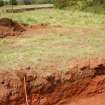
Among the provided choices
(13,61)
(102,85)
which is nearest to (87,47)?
(102,85)

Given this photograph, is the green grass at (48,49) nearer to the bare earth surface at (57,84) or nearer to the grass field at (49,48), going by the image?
the grass field at (49,48)

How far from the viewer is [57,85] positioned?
8.38m

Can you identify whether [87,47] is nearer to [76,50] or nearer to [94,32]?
[76,50]

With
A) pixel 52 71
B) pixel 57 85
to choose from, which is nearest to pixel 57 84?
pixel 57 85

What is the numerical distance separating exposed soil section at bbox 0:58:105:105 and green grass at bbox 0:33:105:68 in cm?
63

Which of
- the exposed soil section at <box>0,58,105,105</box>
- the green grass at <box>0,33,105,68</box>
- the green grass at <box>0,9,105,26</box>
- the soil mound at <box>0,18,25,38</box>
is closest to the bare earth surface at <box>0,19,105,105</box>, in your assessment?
the exposed soil section at <box>0,58,105,105</box>

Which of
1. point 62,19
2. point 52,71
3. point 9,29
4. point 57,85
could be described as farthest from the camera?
point 62,19

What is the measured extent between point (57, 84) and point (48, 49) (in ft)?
9.15

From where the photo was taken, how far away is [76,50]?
36.0ft

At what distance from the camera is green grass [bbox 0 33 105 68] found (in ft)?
31.0

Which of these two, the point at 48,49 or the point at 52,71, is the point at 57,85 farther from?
the point at 48,49

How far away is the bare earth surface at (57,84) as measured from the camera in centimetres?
772

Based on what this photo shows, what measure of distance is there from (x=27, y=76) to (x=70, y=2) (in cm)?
1889

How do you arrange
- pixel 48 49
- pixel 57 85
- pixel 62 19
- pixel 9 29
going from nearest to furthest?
pixel 57 85 → pixel 48 49 → pixel 9 29 → pixel 62 19
